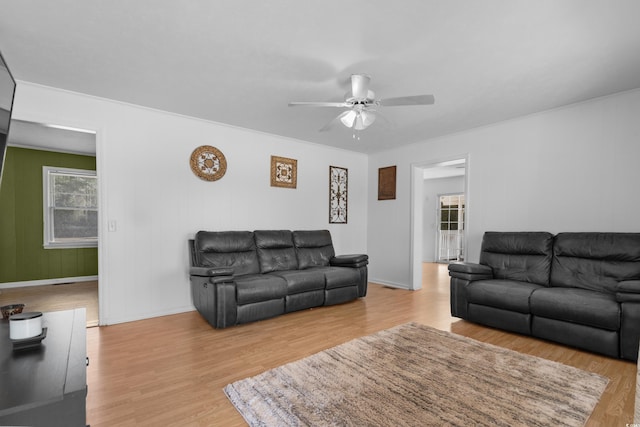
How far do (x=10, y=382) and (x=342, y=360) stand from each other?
6.62ft

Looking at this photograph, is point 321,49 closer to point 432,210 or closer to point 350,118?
→ point 350,118

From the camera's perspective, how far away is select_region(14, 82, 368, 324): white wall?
11.1 ft

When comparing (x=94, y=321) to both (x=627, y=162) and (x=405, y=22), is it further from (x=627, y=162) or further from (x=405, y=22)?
(x=627, y=162)

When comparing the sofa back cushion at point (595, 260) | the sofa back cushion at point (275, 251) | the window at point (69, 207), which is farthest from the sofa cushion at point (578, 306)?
the window at point (69, 207)

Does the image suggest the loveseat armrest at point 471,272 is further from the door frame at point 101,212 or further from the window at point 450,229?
the window at point 450,229

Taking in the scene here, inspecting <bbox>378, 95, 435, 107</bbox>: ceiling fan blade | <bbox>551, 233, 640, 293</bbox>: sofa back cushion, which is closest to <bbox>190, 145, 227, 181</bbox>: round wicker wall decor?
<bbox>378, 95, 435, 107</bbox>: ceiling fan blade

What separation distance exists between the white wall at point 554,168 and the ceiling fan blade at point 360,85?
8.30 ft

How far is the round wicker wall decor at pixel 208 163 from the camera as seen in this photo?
4.02 m

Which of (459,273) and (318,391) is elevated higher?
(459,273)

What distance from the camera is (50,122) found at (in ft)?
10.3

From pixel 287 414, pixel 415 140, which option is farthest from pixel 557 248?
pixel 287 414

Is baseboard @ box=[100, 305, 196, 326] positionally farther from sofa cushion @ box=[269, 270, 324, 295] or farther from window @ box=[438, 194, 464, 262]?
window @ box=[438, 194, 464, 262]

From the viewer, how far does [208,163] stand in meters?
4.13

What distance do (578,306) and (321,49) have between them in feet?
10.5
